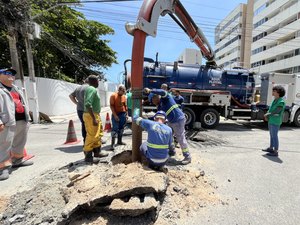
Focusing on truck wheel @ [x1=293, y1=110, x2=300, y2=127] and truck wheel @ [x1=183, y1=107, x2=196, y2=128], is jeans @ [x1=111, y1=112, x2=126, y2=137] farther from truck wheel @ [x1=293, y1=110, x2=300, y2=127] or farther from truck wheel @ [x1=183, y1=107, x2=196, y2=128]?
truck wheel @ [x1=293, y1=110, x2=300, y2=127]

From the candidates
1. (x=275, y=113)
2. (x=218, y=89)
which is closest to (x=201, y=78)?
(x=218, y=89)

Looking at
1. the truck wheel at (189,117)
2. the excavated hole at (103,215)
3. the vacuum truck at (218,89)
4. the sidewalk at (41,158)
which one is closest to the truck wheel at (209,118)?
the vacuum truck at (218,89)

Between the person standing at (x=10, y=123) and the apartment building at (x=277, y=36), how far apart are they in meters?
32.8

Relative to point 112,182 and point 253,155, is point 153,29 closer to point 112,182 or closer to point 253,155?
point 112,182

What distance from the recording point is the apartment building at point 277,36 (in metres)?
31.7

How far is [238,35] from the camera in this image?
5247 centimetres

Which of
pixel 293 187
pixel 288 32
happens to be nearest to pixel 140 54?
pixel 293 187

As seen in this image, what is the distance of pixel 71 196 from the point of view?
2.78 m

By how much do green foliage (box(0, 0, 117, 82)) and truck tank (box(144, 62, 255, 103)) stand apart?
30.2 ft

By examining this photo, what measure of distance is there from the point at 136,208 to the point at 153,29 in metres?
2.83

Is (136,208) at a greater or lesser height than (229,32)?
lesser

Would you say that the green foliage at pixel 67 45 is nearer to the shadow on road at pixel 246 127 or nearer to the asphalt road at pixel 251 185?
the shadow on road at pixel 246 127

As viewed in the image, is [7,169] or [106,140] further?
[106,140]

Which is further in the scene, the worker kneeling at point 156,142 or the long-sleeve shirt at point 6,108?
the long-sleeve shirt at point 6,108
